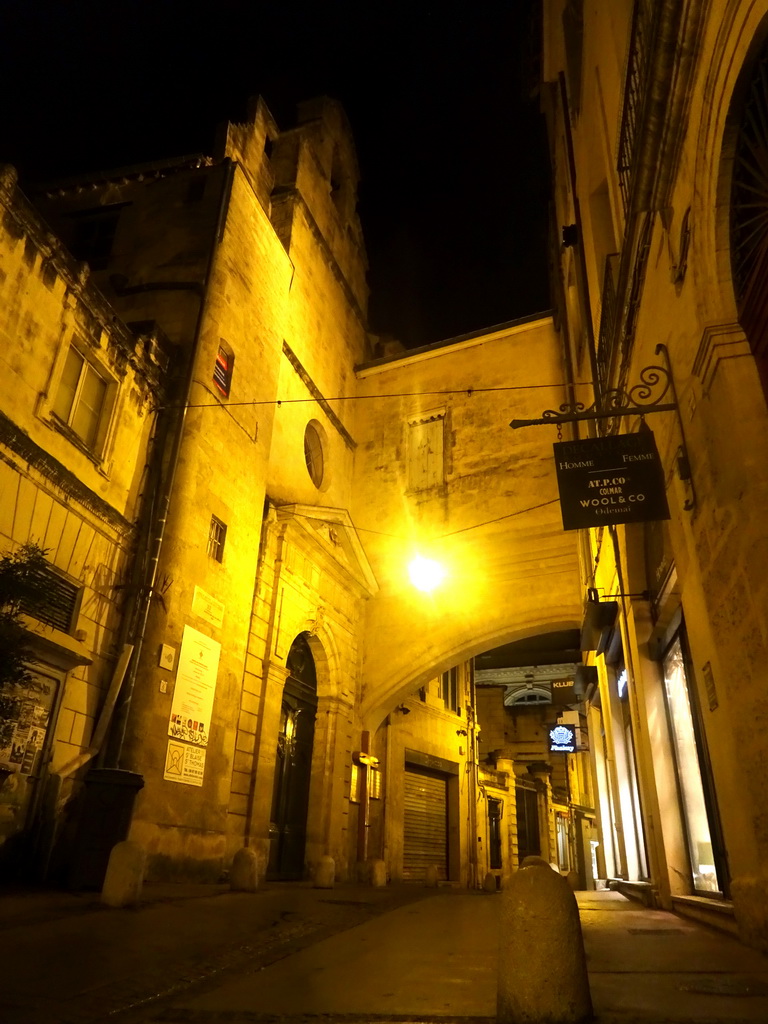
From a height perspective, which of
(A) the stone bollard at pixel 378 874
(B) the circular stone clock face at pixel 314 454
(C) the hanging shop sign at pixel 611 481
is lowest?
(A) the stone bollard at pixel 378 874

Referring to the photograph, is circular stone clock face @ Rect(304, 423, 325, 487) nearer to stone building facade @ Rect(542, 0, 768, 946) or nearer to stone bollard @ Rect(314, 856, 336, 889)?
stone building facade @ Rect(542, 0, 768, 946)

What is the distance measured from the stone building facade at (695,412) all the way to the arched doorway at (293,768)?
597cm

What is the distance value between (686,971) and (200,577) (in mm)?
7648

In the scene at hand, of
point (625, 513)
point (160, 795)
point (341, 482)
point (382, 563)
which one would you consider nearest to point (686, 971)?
point (625, 513)

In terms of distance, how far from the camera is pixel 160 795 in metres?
8.38

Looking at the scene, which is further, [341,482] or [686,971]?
[341,482]

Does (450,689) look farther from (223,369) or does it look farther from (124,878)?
(124,878)

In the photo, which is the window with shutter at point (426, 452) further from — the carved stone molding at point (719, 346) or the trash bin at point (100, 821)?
the carved stone molding at point (719, 346)

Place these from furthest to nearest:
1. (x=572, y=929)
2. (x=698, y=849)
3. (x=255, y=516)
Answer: (x=255, y=516), (x=698, y=849), (x=572, y=929)

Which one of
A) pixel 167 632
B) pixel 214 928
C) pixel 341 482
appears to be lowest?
pixel 214 928

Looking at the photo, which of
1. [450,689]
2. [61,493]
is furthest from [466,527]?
[61,493]

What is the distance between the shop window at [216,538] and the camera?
403 inches

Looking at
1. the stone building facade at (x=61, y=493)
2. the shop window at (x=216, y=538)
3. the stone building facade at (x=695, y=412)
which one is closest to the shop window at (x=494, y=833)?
the stone building facade at (x=695, y=412)

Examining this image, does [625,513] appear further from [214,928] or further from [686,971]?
[214,928]
